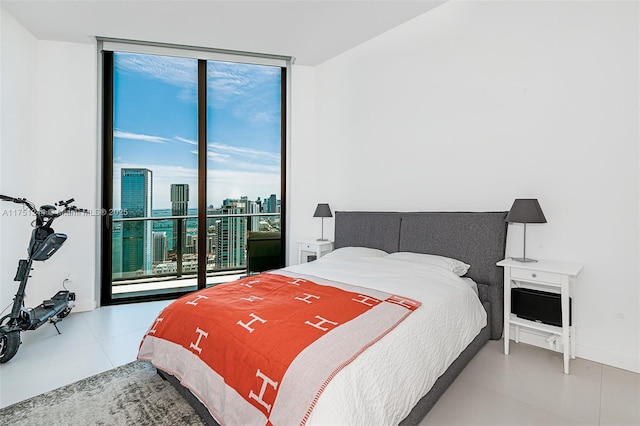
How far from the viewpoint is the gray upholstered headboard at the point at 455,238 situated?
266cm

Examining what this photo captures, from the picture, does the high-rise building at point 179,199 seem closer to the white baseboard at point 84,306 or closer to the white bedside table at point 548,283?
the white baseboard at point 84,306

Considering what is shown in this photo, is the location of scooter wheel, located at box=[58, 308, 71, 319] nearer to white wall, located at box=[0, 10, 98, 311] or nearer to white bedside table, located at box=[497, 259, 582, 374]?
white wall, located at box=[0, 10, 98, 311]

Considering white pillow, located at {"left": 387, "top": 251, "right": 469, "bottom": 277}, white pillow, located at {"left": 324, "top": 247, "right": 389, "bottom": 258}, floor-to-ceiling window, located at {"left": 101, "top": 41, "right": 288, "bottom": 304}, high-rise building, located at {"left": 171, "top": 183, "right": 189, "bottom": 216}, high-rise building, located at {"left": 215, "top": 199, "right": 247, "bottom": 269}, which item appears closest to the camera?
white pillow, located at {"left": 387, "top": 251, "right": 469, "bottom": 277}

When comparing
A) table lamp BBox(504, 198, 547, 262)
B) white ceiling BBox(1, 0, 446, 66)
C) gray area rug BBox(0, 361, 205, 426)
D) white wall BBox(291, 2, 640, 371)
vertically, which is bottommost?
Result: gray area rug BBox(0, 361, 205, 426)

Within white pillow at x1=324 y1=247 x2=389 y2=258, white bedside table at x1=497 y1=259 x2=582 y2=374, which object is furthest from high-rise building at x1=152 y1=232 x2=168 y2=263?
white bedside table at x1=497 y1=259 x2=582 y2=374

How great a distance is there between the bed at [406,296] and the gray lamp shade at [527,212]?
26 centimetres

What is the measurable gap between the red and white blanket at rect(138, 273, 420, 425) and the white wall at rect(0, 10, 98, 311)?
7.56 ft

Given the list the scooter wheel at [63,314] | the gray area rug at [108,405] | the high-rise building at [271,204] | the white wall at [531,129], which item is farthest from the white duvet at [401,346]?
the scooter wheel at [63,314]

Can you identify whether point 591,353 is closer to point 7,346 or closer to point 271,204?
point 271,204

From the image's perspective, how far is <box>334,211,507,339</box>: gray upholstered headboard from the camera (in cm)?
266

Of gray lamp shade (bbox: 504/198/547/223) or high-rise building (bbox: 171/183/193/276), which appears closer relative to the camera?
gray lamp shade (bbox: 504/198/547/223)

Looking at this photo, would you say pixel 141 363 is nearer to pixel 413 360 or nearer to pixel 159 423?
pixel 159 423

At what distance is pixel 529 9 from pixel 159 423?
3.99 metres

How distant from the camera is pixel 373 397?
1226 mm
